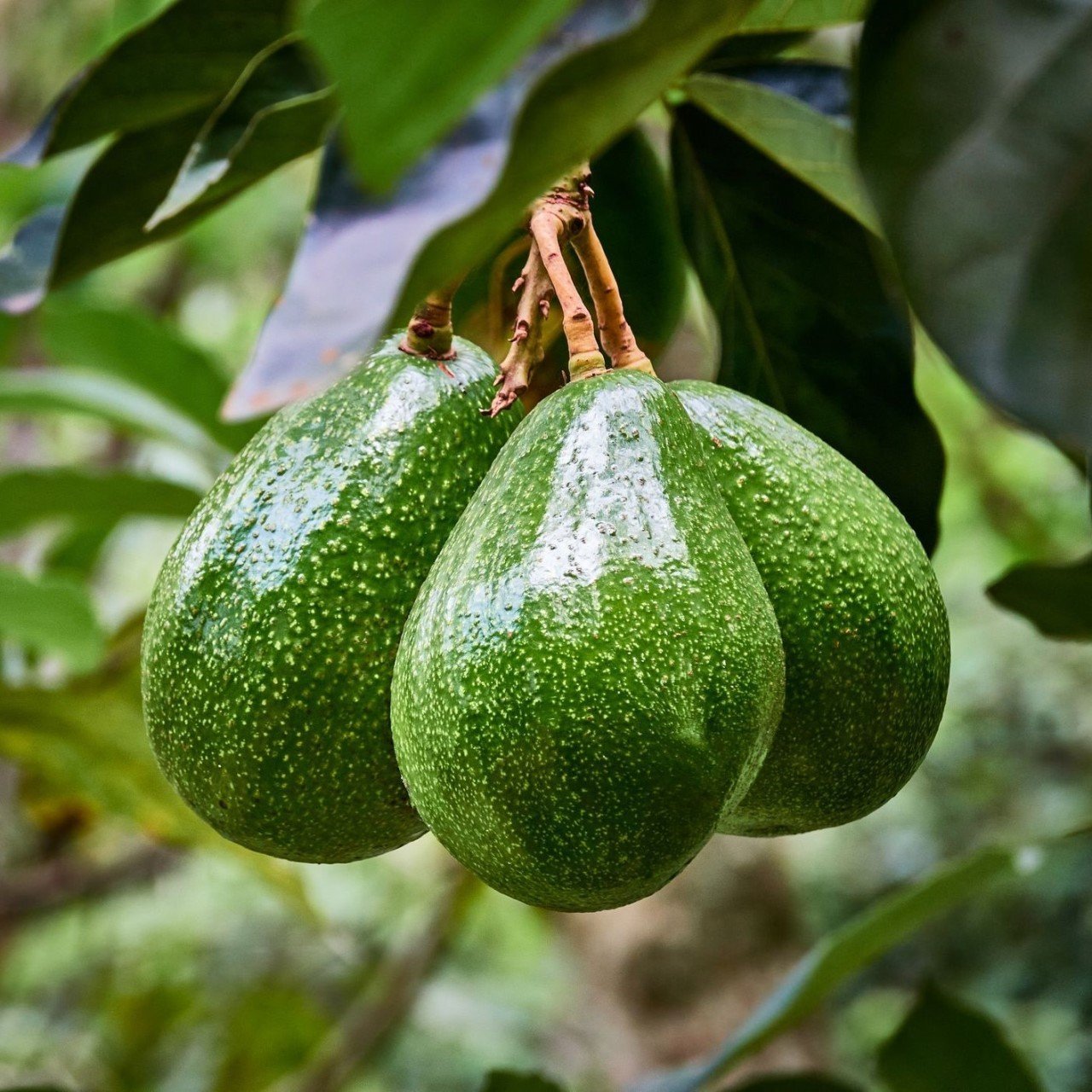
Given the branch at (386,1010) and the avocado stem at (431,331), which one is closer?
the avocado stem at (431,331)

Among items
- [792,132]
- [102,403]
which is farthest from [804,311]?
[102,403]

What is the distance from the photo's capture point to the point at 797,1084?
138 centimetres

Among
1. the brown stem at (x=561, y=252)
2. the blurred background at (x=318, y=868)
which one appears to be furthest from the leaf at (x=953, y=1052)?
the brown stem at (x=561, y=252)

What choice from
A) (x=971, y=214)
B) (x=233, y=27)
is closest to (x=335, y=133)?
(x=971, y=214)

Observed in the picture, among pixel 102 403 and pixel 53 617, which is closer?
pixel 53 617

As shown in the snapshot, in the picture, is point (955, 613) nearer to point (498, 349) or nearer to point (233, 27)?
point (498, 349)

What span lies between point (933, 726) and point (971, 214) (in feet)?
1.26

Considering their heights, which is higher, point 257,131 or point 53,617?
point 257,131

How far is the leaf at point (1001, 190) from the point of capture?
1.85 feet

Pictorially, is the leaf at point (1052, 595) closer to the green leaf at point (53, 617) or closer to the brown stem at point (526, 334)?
the brown stem at point (526, 334)

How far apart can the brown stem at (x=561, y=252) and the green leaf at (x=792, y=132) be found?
23cm

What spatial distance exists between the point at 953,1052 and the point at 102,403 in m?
1.32

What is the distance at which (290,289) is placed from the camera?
50 centimetres

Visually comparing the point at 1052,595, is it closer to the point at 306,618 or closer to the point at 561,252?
the point at 561,252
